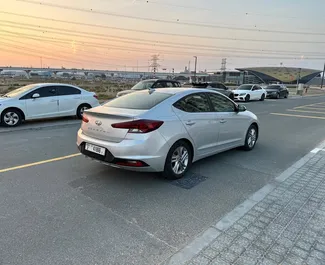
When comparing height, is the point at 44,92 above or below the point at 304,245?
above

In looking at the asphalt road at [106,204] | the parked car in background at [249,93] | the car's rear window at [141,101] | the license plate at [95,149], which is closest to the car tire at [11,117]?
the asphalt road at [106,204]

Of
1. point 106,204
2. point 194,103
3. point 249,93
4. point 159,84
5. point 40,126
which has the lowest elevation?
point 40,126

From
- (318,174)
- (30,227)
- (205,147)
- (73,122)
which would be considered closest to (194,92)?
(205,147)

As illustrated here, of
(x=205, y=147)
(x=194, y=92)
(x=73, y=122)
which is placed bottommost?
(x=73, y=122)

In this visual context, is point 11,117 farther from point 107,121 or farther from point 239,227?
point 239,227

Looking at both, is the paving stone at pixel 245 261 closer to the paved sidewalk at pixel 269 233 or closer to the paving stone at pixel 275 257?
the paved sidewalk at pixel 269 233

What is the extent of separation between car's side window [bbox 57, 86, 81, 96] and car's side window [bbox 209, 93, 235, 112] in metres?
7.03

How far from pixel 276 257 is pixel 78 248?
6.38ft

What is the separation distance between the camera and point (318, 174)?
4.92 metres

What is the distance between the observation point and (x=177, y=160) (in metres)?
4.50

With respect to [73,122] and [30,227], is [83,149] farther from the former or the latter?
[73,122]

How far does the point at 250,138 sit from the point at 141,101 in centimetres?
320

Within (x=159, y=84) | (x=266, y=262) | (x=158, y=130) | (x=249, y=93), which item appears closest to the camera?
(x=266, y=262)

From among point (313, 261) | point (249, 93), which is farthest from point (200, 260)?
→ point (249, 93)
